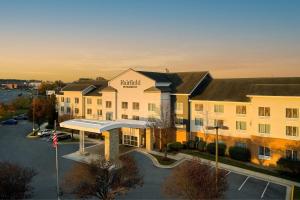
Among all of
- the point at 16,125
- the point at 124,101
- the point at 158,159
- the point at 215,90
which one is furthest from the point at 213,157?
the point at 16,125

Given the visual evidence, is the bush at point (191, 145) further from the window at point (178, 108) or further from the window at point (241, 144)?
the window at point (241, 144)

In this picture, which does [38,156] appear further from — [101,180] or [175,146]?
[101,180]

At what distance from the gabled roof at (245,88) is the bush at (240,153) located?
275 inches

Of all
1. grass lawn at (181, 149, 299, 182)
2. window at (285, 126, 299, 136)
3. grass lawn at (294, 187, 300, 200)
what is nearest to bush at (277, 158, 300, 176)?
grass lawn at (181, 149, 299, 182)

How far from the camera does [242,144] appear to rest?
43.4 meters

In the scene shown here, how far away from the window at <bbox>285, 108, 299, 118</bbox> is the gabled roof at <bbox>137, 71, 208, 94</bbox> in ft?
49.7

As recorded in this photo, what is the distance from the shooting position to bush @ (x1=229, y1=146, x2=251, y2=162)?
41612 millimetres

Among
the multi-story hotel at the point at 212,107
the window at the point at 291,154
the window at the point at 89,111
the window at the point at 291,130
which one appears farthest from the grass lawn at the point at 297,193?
the window at the point at 89,111

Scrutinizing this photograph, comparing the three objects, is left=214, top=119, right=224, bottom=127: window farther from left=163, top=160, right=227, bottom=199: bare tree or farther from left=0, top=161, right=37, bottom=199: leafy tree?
left=0, top=161, right=37, bottom=199: leafy tree

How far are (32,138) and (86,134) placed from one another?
10214 millimetres

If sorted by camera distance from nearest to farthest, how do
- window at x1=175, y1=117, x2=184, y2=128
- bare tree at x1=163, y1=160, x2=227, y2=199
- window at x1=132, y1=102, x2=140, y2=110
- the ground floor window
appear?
bare tree at x1=163, y1=160, x2=227, y2=199
window at x1=175, y1=117, x2=184, y2=128
the ground floor window
window at x1=132, y1=102, x2=140, y2=110

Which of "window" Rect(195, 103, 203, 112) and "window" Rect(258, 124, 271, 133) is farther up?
"window" Rect(195, 103, 203, 112)

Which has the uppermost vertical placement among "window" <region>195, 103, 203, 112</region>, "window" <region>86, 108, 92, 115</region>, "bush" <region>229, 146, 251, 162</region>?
"window" <region>195, 103, 203, 112</region>

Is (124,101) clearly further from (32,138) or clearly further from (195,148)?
(32,138)
